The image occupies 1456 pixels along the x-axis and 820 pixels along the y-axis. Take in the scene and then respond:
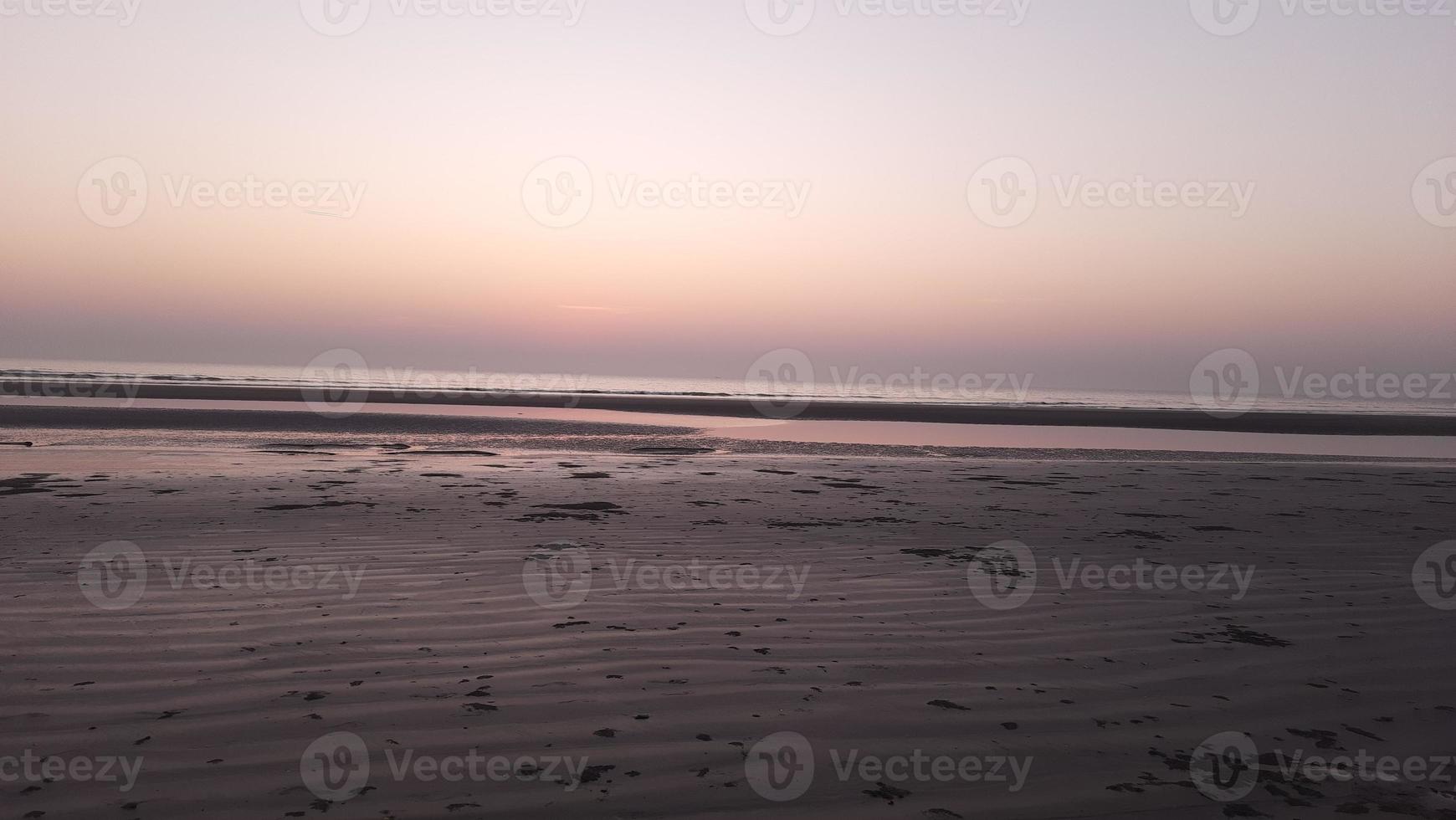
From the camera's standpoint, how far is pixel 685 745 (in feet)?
12.2

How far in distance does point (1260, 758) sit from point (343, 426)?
21927 millimetres

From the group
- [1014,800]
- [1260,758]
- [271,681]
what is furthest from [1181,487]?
[271,681]

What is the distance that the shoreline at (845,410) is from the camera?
30.5 metres

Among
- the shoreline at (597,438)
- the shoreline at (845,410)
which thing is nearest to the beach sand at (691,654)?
the shoreline at (597,438)

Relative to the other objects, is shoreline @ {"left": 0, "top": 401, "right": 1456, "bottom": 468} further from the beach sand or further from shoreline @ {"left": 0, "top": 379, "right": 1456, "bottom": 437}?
the beach sand

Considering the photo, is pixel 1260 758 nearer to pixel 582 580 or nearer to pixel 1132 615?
pixel 1132 615

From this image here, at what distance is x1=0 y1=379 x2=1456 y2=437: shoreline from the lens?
3048 cm

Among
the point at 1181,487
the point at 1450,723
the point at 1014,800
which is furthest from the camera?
the point at 1181,487

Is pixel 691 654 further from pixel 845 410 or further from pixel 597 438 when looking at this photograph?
pixel 845 410

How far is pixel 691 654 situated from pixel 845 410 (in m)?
31.0

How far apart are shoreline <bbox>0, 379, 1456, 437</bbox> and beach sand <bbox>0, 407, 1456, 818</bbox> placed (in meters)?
21.6

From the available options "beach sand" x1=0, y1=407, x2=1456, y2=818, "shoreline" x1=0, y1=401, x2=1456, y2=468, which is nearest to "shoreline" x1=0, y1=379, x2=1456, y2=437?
"shoreline" x1=0, y1=401, x2=1456, y2=468

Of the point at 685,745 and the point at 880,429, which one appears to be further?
the point at 880,429

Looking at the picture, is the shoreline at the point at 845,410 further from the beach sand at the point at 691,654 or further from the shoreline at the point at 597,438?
the beach sand at the point at 691,654
